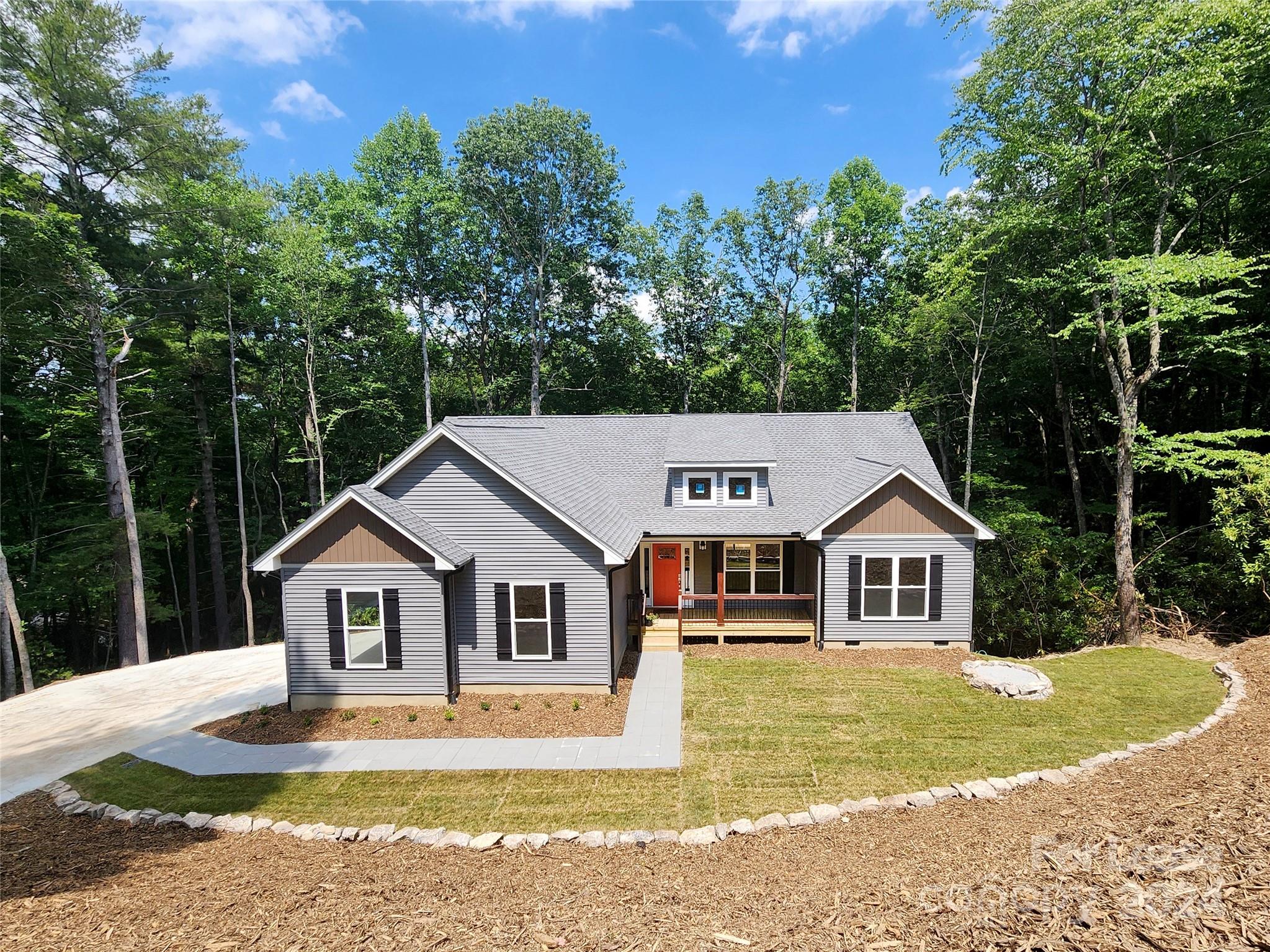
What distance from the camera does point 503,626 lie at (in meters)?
11.7

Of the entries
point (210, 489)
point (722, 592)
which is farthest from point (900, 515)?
point (210, 489)

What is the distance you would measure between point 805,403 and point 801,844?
2933 centimetres

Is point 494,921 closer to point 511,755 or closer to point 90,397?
point 511,755

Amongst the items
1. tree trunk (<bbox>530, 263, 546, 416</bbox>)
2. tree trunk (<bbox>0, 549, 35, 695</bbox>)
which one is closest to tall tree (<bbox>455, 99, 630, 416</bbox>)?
tree trunk (<bbox>530, 263, 546, 416</bbox>)

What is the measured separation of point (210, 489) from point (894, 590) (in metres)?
27.0

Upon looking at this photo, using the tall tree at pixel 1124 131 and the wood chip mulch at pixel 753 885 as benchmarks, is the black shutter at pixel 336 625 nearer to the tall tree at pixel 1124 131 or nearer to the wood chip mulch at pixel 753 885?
the wood chip mulch at pixel 753 885

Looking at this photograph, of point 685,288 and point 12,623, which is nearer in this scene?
point 12,623

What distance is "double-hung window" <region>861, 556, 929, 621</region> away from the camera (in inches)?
547

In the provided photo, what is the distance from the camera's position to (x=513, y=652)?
11695mm

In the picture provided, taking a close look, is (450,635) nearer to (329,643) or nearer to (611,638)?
(329,643)

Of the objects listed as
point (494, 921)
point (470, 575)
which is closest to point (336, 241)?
point (470, 575)

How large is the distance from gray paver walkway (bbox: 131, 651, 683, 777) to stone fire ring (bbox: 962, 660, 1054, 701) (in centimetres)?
669

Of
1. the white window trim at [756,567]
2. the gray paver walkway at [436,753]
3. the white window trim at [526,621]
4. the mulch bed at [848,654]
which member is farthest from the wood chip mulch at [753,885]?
the white window trim at [756,567]

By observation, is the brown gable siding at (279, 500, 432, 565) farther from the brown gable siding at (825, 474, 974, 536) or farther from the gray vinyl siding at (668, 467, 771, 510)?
the brown gable siding at (825, 474, 974, 536)
